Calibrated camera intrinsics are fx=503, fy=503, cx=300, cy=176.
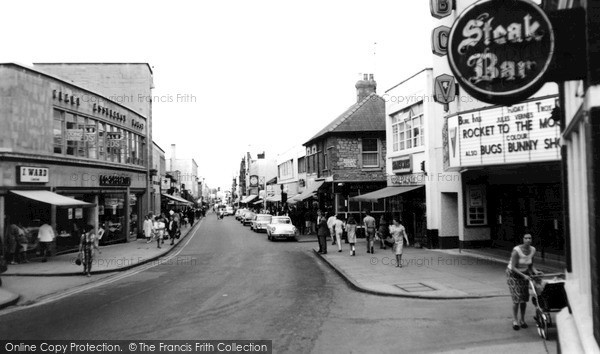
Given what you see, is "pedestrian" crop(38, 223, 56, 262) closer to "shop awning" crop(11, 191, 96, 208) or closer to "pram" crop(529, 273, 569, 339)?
"shop awning" crop(11, 191, 96, 208)

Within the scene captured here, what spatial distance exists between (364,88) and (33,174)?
24786 mm

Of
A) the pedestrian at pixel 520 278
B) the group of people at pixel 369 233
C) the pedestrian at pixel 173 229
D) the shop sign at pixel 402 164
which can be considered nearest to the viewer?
the pedestrian at pixel 520 278

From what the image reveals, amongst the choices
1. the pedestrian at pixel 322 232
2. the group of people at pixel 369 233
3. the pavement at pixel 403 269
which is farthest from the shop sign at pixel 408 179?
the pedestrian at pixel 322 232

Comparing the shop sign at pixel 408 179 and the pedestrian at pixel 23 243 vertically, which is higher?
Result: the shop sign at pixel 408 179

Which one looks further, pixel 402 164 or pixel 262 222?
pixel 262 222

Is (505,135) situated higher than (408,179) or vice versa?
(505,135)

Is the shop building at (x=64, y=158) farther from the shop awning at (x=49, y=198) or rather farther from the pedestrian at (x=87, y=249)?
the pedestrian at (x=87, y=249)

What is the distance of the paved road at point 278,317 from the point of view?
803cm

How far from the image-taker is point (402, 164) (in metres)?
25.7

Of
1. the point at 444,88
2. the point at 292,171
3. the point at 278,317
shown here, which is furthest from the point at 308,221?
the point at 278,317

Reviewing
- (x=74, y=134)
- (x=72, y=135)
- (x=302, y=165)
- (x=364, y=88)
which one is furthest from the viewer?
(x=302, y=165)

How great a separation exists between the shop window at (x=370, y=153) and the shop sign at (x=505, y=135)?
53.0ft

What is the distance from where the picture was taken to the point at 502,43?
5051 mm

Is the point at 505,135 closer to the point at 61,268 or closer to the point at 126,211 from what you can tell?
the point at 61,268
